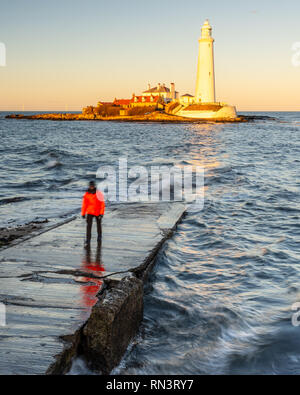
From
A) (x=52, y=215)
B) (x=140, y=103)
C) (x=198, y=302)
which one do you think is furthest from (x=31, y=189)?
(x=140, y=103)

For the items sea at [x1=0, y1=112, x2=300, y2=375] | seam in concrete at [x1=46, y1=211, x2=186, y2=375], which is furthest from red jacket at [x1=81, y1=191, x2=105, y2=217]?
seam in concrete at [x1=46, y1=211, x2=186, y2=375]

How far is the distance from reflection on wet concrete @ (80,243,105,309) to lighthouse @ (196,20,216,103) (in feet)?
290

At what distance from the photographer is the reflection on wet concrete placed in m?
6.14

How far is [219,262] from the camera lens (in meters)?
9.78

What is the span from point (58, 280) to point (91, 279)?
0.53 meters

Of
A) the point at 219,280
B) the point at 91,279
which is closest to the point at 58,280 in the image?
the point at 91,279

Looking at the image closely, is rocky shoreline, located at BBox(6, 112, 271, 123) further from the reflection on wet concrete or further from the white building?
the reflection on wet concrete

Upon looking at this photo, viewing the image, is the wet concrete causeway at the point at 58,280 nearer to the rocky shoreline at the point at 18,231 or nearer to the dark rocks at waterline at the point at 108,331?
the dark rocks at waterline at the point at 108,331

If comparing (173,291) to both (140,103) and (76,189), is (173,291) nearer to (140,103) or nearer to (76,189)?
(76,189)

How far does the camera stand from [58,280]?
6879 mm

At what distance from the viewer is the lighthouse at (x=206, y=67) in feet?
296

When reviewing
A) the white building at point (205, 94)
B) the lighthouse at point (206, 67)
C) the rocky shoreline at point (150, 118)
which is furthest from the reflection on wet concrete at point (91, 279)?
the rocky shoreline at point (150, 118)

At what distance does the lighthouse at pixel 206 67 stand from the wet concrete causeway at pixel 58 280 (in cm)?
8518
